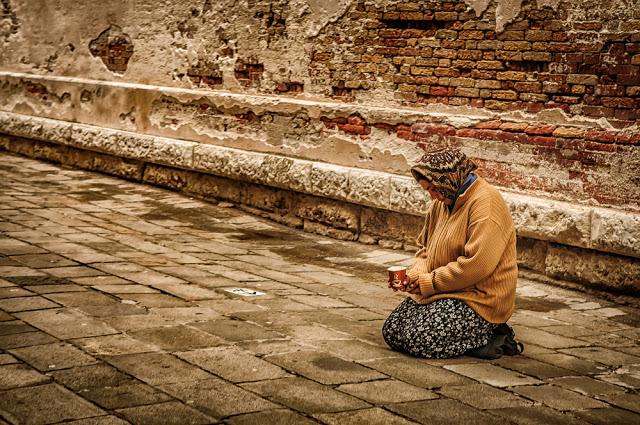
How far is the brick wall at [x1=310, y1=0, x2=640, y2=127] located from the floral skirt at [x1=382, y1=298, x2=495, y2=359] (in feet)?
8.23

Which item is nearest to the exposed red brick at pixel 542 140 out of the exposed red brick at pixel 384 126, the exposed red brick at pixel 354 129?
the exposed red brick at pixel 384 126

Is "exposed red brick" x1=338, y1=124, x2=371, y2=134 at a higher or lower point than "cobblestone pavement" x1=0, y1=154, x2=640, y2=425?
higher

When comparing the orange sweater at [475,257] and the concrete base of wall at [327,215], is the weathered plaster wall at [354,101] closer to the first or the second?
the concrete base of wall at [327,215]

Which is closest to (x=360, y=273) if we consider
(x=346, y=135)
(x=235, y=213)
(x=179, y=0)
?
(x=346, y=135)

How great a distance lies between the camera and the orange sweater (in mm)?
4520

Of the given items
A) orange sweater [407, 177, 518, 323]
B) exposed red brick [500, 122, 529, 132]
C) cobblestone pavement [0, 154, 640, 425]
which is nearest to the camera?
cobblestone pavement [0, 154, 640, 425]

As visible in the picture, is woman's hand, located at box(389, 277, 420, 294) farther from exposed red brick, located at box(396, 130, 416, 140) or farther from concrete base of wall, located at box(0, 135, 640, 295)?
exposed red brick, located at box(396, 130, 416, 140)

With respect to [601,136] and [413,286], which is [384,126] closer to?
[601,136]

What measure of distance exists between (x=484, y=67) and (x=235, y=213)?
299 centimetres

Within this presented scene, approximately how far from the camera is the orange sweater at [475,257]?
4520 millimetres

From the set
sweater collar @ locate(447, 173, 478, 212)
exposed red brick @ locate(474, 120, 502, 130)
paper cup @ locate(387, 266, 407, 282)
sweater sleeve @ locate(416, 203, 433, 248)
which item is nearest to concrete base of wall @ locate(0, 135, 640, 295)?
exposed red brick @ locate(474, 120, 502, 130)

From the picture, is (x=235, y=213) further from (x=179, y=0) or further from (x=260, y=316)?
(x=260, y=316)

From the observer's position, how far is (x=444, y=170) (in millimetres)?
4559

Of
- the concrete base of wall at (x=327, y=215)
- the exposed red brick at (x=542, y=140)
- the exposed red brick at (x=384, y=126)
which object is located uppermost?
the exposed red brick at (x=542, y=140)
